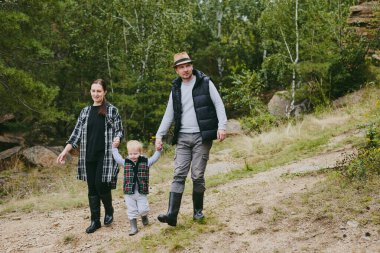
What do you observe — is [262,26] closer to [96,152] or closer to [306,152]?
[306,152]

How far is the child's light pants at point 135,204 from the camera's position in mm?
5422

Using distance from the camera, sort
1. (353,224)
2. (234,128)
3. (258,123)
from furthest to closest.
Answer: (234,128) → (258,123) → (353,224)

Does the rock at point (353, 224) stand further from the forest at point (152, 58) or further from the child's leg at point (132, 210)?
the forest at point (152, 58)

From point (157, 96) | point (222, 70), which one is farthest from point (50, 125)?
point (222, 70)

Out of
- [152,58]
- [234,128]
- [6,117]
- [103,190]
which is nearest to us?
[103,190]

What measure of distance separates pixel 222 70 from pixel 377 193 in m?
18.9

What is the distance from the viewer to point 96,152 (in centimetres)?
559

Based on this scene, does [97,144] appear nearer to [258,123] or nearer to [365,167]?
[365,167]

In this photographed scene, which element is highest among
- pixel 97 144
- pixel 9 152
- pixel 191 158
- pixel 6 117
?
pixel 6 117

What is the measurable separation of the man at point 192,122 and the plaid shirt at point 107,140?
717 millimetres

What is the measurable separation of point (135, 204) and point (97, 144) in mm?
917

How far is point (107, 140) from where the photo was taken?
5.61 m

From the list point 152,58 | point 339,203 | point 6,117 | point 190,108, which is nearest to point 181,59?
point 190,108

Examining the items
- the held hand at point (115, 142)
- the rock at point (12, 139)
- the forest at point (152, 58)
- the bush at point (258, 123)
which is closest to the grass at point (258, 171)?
the held hand at point (115, 142)
